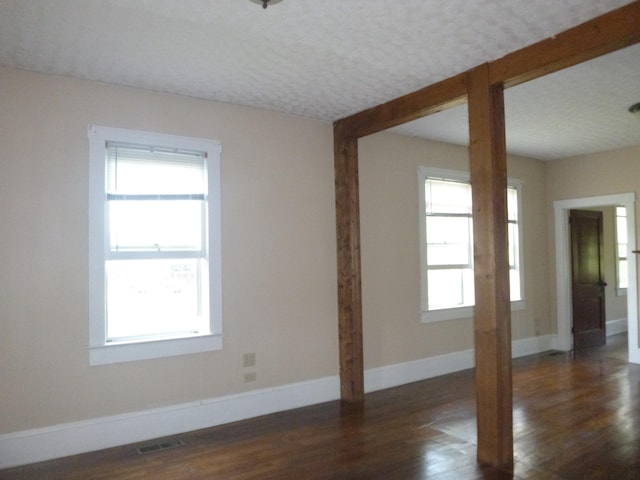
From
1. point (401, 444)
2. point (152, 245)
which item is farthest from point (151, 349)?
point (401, 444)

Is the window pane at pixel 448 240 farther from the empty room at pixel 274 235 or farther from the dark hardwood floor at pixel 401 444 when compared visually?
the dark hardwood floor at pixel 401 444

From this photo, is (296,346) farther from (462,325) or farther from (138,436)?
(462,325)

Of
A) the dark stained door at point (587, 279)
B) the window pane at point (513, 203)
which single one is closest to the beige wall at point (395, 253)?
the window pane at point (513, 203)

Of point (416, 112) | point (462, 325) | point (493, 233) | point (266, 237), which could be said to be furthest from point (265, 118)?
point (462, 325)

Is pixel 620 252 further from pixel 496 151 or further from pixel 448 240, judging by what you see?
pixel 496 151

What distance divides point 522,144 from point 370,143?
222 cm

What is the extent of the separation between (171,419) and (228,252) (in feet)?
4.69

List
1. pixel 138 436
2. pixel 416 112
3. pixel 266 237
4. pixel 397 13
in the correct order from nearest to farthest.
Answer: pixel 397 13 < pixel 138 436 < pixel 416 112 < pixel 266 237

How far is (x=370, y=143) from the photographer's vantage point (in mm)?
4988

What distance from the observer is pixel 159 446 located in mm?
3400

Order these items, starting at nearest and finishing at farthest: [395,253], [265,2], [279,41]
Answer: [265,2] < [279,41] < [395,253]

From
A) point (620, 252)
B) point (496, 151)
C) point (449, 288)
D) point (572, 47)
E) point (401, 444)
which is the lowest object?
point (401, 444)

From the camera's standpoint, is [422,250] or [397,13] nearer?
[397,13]

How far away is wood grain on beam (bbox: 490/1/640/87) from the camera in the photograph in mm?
2439
